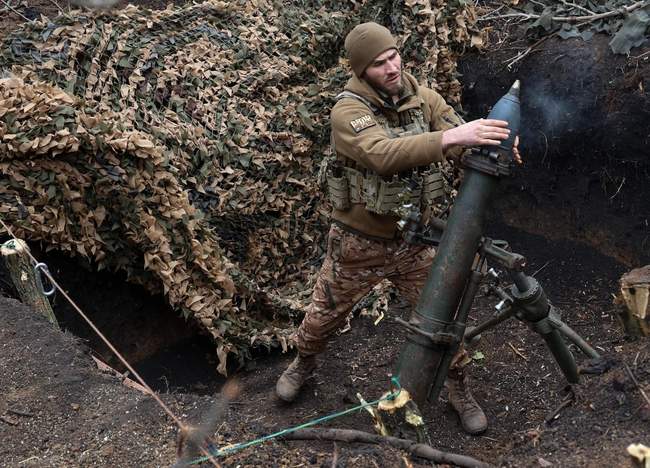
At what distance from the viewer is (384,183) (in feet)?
13.2

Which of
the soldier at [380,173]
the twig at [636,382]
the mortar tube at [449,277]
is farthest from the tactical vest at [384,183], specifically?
the twig at [636,382]

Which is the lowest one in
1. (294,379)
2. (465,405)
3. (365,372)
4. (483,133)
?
(365,372)

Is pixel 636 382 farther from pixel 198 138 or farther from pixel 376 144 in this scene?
pixel 198 138

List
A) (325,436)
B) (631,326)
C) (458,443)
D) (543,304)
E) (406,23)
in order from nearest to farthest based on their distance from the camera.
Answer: (325,436) → (543,304) → (631,326) → (458,443) → (406,23)

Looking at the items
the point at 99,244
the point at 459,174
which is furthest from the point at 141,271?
A: the point at 459,174

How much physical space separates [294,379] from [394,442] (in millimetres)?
2131

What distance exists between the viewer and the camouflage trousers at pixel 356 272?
14.3ft

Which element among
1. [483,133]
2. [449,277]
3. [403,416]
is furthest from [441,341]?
[483,133]

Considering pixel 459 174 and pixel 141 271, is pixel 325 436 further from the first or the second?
pixel 459 174

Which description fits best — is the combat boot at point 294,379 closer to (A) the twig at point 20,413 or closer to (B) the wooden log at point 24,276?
(B) the wooden log at point 24,276

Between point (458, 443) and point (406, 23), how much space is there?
146 inches

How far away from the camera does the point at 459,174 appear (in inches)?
267

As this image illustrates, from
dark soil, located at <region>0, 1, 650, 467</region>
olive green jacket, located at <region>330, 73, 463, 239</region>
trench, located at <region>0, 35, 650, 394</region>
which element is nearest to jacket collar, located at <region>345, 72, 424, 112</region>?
olive green jacket, located at <region>330, 73, 463, 239</region>

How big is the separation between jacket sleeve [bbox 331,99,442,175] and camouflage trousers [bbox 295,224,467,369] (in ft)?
2.10
